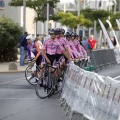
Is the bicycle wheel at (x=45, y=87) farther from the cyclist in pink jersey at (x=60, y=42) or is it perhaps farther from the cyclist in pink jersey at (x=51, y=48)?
the cyclist in pink jersey at (x=60, y=42)

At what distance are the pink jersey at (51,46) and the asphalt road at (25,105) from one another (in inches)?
48.9

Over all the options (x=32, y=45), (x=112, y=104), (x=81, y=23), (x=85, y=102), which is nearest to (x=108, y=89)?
(x=112, y=104)

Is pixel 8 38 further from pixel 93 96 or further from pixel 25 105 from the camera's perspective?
pixel 93 96

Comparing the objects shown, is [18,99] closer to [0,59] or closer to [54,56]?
[54,56]

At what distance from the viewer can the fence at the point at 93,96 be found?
8.30m

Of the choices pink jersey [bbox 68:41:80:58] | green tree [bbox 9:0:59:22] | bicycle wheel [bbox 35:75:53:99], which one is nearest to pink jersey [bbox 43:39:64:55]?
bicycle wheel [bbox 35:75:53:99]

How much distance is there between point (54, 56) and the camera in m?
14.2

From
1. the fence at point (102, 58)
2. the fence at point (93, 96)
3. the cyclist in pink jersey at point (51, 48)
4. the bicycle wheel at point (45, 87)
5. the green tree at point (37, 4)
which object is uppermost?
the green tree at point (37, 4)

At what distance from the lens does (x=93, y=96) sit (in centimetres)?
927

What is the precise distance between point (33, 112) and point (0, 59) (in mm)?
17814

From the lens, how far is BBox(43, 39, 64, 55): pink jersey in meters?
14.1

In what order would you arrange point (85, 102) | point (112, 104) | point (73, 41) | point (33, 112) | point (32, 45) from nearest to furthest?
point (112, 104) → point (85, 102) → point (33, 112) → point (73, 41) → point (32, 45)

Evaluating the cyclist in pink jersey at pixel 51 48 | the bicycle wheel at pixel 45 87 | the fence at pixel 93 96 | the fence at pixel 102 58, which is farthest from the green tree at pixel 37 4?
the fence at pixel 93 96

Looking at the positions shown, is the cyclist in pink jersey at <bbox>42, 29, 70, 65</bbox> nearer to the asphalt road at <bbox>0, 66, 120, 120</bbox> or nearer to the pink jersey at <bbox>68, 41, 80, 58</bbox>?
the asphalt road at <bbox>0, 66, 120, 120</bbox>
